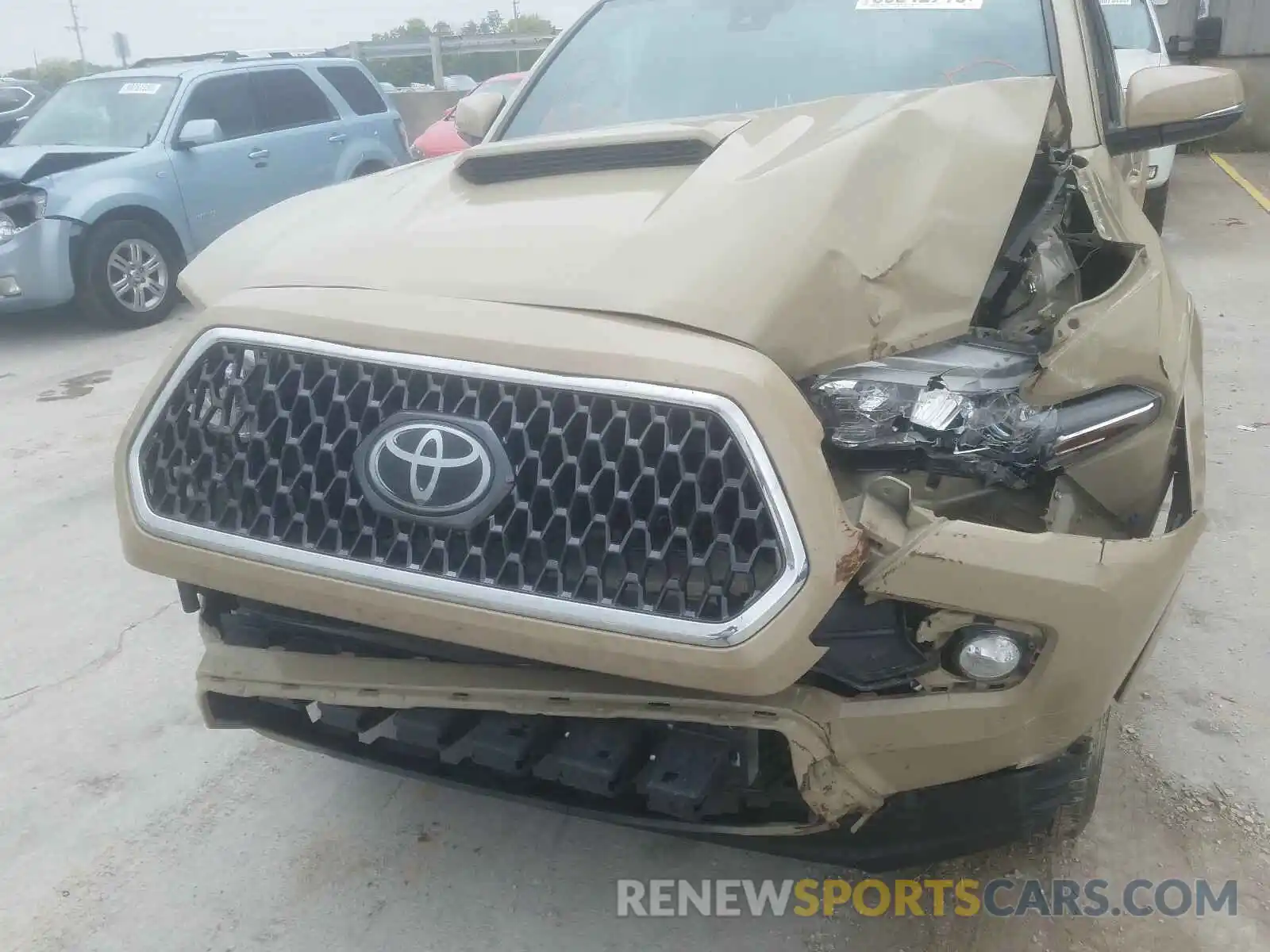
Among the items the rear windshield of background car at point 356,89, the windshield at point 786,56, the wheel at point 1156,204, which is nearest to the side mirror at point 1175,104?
the windshield at point 786,56

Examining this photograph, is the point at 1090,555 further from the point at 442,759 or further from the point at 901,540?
the point at 442,759

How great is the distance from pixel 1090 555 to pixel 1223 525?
2.52 metres

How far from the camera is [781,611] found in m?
1.56

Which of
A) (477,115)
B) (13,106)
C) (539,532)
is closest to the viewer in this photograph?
(539,532)

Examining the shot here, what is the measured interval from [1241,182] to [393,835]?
37.1 ft

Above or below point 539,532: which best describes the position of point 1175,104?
above

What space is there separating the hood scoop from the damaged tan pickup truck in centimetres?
1

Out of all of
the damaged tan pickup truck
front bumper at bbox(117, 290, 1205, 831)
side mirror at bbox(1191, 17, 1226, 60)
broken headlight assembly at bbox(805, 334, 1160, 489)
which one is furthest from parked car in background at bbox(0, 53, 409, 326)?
side mirror at bbox(1191, 17, 1226, 60)

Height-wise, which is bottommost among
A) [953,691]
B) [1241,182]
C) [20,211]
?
[1241,182]

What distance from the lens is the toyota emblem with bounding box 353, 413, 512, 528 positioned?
5.56 feet

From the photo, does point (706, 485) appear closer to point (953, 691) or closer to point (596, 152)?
point (953, 691)

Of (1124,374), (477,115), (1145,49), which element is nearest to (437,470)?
(1124,374)

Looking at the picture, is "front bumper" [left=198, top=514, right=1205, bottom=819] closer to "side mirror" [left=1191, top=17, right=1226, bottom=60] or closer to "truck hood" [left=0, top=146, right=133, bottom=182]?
"truck hood" [left=0, top=146, right=133, bottom=182]

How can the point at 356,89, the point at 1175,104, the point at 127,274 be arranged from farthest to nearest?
the point at 356,89, the point at 127,274, the point at 1175,104
